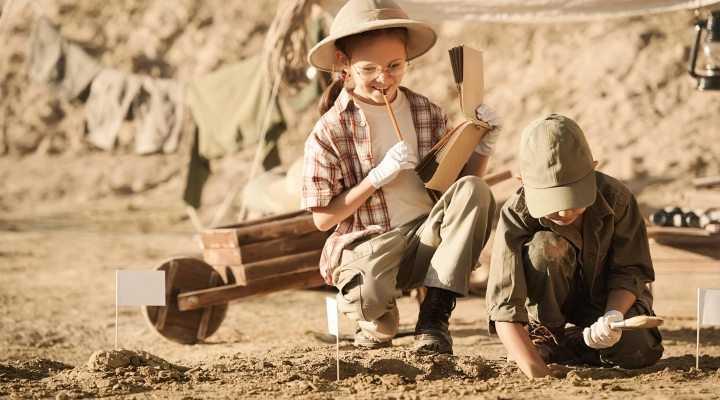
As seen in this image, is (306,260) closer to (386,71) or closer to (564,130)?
(386,71)

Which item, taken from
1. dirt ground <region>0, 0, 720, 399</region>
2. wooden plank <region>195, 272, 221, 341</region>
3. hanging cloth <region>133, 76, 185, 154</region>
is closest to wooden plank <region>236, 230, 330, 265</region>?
wooden plank <region>195, 272, 221, 341</region>

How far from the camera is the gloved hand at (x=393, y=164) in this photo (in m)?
3.60

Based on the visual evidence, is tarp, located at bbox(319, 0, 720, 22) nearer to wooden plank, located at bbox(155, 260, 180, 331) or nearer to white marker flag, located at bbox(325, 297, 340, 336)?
wooden plank, located at bbox(155, 260, 180, 331)

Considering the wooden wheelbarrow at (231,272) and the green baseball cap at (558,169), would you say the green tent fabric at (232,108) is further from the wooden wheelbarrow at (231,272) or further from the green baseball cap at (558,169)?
the green baseball cap at (558,169)

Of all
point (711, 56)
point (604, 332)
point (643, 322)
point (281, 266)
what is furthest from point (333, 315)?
point (711, 56)

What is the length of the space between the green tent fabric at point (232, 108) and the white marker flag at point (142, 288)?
355cm

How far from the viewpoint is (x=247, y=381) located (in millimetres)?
3174

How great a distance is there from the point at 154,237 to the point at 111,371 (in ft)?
17.6

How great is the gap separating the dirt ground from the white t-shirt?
0.55 metres

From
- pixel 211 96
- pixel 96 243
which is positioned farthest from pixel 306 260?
pixel 96 243

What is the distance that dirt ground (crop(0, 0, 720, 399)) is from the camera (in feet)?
10.5

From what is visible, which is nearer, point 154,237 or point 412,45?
point 412,45

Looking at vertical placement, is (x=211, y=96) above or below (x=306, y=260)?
above

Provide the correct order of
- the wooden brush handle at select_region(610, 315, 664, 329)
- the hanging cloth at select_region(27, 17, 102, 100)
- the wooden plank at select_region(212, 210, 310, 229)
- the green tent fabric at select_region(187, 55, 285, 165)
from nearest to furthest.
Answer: the wooden brush handle at select_region(610, 315, 664, 329) → the wooden plank at select_region(212, 210, 310, 229) → the green tent fabric at select_region(187, 55, 285, 165) → the hanging cloth at select_region(27, 17, 102, 100)
